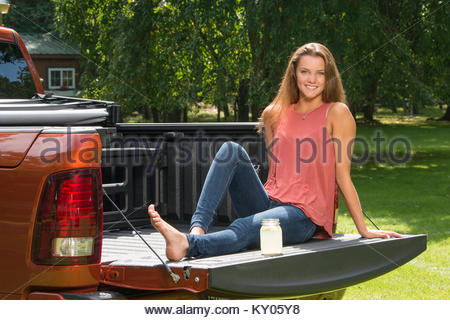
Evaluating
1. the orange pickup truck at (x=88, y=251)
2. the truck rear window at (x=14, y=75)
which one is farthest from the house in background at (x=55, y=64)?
the orange pickup truck at (x=88, y=251)

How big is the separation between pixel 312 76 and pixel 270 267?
1595mm

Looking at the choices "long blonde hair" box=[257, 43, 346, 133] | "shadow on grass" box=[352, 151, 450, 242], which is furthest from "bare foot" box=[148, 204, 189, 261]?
"shadow on grass" box=[352, 151, 450, 242]

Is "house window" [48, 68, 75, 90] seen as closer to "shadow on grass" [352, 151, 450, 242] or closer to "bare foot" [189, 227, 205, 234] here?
"shadow on grass" [352, 151, 450, 242]

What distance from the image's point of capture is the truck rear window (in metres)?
5.37

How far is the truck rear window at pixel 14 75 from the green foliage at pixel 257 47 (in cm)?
859

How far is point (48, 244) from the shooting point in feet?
9.78

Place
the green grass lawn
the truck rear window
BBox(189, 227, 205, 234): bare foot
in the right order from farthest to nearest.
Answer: the green grass lawn
the truck rear window
BBox(189, 227, 205, 234): bare foot

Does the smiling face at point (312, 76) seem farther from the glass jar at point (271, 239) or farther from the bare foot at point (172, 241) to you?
the bare foot at point (172, 241)

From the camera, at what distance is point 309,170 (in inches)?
167

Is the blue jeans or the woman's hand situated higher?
the blue jeans

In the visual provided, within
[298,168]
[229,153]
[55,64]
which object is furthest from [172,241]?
[55,64]

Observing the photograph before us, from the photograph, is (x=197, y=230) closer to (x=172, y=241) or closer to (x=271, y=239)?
(x=172, y=241)

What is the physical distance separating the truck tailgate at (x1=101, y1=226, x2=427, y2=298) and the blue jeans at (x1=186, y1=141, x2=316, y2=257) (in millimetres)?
105
